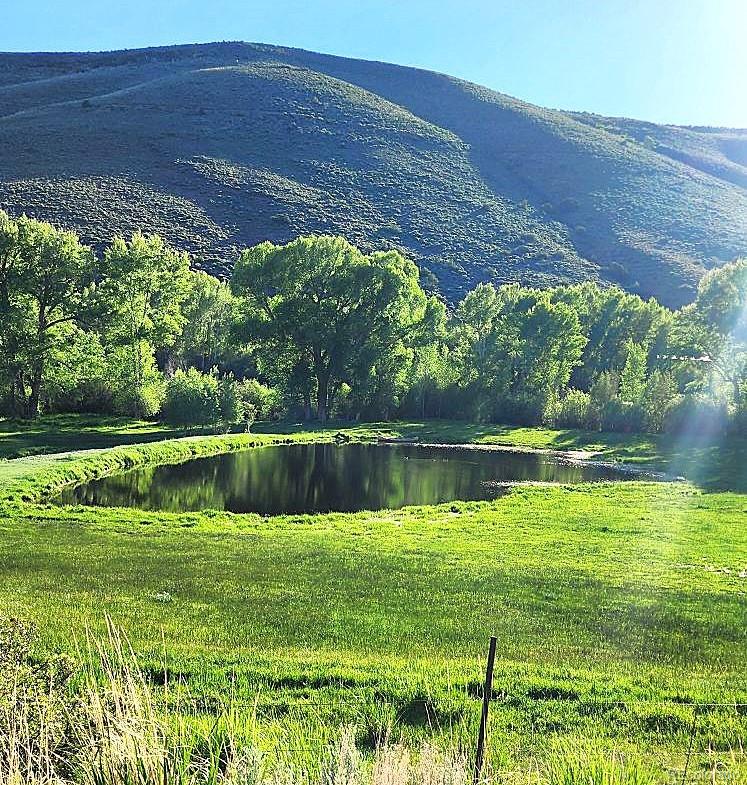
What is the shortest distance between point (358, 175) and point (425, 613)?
125752 millimetres

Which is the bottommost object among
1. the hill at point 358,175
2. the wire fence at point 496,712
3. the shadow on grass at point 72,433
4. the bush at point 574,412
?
the shadow on grass at point 72,433

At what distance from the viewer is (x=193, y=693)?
8.48 metres

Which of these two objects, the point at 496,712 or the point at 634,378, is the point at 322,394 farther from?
the point at 496,712

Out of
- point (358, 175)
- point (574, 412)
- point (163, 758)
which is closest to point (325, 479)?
point (163, 758)

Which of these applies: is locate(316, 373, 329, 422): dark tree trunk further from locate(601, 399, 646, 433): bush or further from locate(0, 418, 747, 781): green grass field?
locate(0, 418, 747, 781): green grass field

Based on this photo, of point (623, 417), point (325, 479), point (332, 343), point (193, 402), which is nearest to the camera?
point (325, 479)

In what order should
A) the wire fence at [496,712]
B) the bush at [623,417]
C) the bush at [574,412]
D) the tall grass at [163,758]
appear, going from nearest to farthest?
the tall grass at [163,758]
the wire fence at [496,712]
the bush at [623,417]
the bush at [574,412]

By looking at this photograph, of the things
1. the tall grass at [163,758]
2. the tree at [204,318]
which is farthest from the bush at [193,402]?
the tall grass at [163,758]

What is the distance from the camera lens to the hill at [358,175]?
10881cm

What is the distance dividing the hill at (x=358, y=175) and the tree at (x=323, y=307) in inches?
1238

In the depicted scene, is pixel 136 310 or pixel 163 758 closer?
pixel 163 758

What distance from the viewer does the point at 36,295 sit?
54.4 m

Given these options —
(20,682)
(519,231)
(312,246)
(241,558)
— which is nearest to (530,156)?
(519,231)

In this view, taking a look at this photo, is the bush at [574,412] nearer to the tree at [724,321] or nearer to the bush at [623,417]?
the bush at [623,417]
